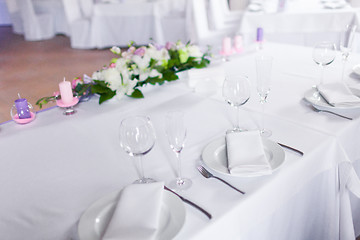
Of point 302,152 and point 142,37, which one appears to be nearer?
point 302,152

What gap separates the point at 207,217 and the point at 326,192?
1.76ft

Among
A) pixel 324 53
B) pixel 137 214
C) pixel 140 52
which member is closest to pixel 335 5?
pixel 324 53

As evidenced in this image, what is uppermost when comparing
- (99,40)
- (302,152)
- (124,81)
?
(124,81)

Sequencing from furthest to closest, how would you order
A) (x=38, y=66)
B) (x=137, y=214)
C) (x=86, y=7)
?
(x=86, y=7)
(x=38, y=66)
(x=137, y=214)

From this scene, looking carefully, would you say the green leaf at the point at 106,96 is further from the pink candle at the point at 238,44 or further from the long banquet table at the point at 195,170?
the pink candle at the point at 238,44

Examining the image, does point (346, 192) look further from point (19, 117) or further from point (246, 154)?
point (19, 117)

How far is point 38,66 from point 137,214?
494 centimetres

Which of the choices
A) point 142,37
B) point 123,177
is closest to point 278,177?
point 123,177

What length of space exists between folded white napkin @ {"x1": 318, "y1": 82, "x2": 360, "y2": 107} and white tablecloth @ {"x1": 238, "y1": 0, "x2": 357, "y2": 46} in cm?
208

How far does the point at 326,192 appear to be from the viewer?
1071mm

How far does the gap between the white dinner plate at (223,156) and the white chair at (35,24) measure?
6874 mm

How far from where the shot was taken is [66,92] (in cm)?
136

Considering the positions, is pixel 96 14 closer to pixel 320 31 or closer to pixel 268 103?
pixel 320 31

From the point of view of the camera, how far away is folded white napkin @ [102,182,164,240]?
665 mm
